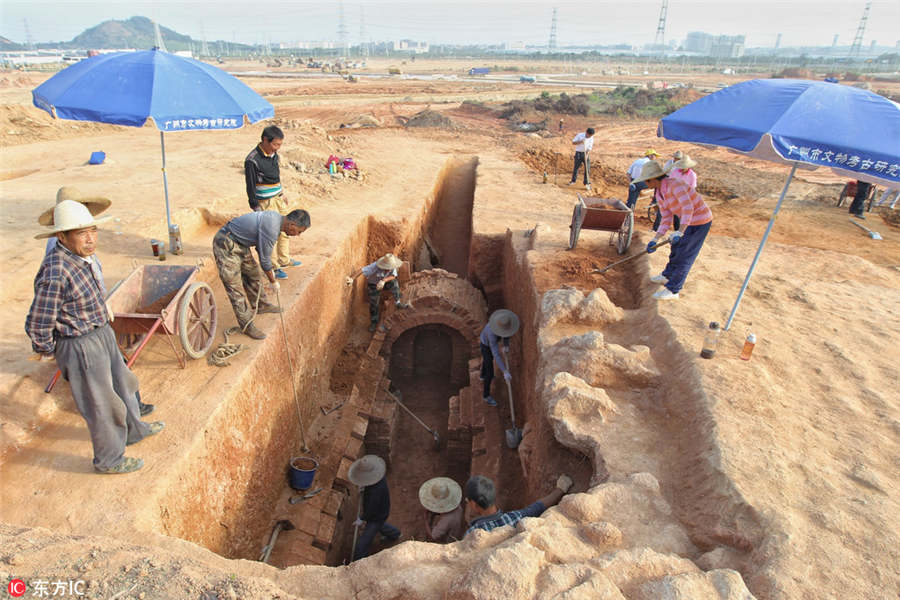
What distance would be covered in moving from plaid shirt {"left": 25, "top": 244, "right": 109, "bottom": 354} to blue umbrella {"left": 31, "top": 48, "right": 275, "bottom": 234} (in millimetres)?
2673

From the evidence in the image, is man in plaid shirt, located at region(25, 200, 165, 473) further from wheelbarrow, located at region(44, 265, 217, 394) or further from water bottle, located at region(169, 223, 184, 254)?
water bottle, located at region(169, 223, 184, 254)

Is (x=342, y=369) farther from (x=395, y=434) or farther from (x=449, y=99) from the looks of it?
(x=449, y=99)

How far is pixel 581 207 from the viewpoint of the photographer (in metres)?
7.50

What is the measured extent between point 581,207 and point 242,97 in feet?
16.4

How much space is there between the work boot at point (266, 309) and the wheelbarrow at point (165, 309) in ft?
2.34

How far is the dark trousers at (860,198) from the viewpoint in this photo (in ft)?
41.0

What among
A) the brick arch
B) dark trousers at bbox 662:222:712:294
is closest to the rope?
the brick arch

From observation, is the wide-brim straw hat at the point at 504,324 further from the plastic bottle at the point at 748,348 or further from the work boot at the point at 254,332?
the work boot at the point at 254,332

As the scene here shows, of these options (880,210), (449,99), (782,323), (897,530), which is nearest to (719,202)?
(880,210)

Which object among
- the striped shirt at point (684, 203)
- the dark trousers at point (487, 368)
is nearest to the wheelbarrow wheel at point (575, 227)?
the striped shirt at point (684, 203)

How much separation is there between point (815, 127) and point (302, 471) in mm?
6219

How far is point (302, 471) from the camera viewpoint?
5.89 meters

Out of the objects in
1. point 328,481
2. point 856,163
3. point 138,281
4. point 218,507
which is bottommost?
point 328,481

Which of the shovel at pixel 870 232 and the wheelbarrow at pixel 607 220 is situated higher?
the wheelbarrow at pixel 607 220
